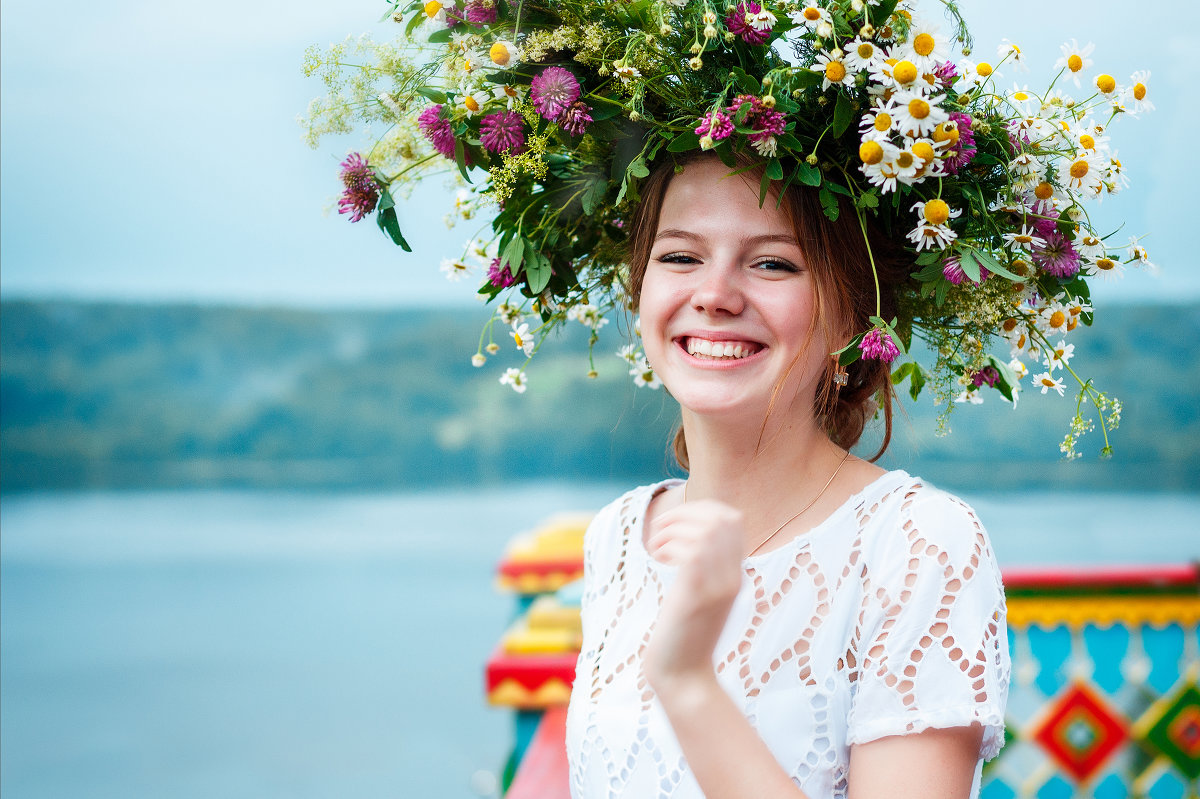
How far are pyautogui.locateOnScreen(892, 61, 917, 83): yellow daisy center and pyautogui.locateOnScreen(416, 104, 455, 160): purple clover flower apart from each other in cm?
47

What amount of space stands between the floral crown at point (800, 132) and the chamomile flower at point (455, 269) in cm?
10

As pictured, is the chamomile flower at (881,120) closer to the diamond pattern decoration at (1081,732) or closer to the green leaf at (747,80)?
the green leaf at (747,80)

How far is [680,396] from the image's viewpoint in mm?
1037

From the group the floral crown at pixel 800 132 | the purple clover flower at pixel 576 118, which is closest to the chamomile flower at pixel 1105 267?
the floral crown at pixel 800 132

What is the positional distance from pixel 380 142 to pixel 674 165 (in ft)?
1.20

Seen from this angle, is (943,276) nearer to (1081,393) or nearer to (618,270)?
(1081,393)

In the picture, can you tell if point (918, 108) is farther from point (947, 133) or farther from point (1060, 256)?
point (1060, 256)

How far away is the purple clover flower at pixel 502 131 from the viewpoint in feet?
3.48

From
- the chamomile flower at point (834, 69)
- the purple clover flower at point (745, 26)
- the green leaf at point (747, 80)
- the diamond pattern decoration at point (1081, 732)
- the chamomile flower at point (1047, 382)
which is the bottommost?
the diamond pattern decoration at point (1081, 732)

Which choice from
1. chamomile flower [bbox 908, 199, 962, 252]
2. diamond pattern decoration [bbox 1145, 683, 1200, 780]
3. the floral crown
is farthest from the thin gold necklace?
diamond pattern decoration [bbox 1145, 683, 1200, 780]

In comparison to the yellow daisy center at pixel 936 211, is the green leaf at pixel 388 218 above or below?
below

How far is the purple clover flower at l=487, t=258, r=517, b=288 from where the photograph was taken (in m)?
1.26

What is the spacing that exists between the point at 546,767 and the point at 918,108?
1.23 meters

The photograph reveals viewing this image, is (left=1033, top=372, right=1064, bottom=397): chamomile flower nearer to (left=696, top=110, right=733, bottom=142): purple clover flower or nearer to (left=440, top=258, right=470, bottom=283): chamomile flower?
(left=696, top=110, right=733, bottom=142): purple clover flower
